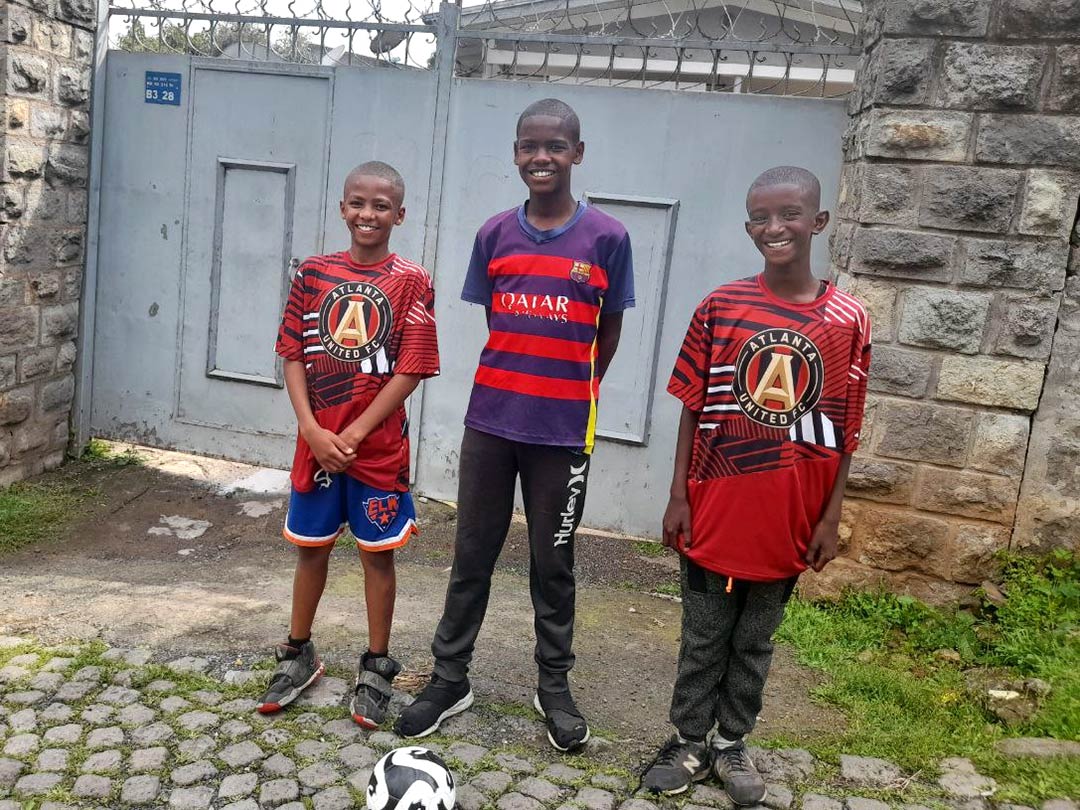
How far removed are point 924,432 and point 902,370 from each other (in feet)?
0.87

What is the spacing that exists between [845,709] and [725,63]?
118 inches

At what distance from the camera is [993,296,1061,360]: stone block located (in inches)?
152

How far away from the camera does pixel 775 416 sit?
2.73 metres

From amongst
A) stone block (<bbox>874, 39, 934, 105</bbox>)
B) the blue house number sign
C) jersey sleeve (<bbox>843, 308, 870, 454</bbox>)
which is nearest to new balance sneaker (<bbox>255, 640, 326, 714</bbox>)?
jersey sleeve (<bbox>843, 308, 870, 454</bbox>)

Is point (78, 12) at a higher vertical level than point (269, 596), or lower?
higher

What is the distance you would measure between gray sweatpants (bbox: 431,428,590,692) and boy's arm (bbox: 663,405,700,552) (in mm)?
306

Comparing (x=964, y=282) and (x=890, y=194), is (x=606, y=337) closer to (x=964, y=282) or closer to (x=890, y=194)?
(x=890, y=194)

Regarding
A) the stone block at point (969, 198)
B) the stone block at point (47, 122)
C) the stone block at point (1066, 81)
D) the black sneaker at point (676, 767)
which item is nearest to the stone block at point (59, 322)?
the stone block at point (47, 122)

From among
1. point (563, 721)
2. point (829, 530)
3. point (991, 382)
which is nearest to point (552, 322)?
point (829, 530)

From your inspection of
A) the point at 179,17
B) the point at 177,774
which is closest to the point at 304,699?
the point at 177,774

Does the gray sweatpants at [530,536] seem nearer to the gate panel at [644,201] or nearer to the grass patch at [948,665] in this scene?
the grass patch at [948,665]

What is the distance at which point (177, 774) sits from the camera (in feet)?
9.19

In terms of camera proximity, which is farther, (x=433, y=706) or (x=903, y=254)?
(x=903, y=254)

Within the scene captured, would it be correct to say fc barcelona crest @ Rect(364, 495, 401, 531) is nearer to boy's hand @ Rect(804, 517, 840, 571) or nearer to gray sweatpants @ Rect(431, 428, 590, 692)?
gray sweatpants @ Rect(431, 428, 590, 692)
